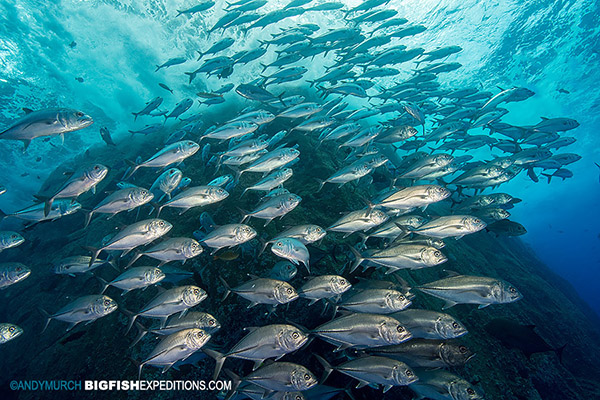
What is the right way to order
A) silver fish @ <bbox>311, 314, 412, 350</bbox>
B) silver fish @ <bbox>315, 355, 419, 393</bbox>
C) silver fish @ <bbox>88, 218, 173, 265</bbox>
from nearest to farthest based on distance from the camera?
silver fish @ <bbox>315, 355, 419, 393</bbox> → silver fish @ <bbox>311, 314, 412, 350</bbox> → silver fish @ <bbox>88, 218, 173, 265</bbox>

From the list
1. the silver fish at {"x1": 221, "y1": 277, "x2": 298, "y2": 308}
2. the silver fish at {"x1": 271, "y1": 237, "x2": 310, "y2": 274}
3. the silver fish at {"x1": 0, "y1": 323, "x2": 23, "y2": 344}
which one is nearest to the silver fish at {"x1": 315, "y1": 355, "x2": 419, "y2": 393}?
the silver fish at {"x1": 221, "y1": 277, "x2": 298, "y2": 308}

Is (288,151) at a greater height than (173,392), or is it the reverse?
(288,151)

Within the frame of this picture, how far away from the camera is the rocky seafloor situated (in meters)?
3.81

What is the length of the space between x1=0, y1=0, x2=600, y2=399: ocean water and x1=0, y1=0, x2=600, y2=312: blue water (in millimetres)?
131

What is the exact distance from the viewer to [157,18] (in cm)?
2044

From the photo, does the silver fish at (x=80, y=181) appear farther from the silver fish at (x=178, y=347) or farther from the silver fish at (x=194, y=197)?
the silver fish at (x=178, y=347)

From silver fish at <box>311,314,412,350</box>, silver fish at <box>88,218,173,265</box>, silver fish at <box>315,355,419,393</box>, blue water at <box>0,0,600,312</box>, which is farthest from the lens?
blue water at <box>0,0,600,312</box>

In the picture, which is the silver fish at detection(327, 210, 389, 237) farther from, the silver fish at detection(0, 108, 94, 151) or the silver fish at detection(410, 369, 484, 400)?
the silver fish at detection(0, 108, 94, 151)

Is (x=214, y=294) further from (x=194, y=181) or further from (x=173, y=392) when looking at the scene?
(x=194, y=181)

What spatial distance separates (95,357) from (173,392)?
1960 millimetres

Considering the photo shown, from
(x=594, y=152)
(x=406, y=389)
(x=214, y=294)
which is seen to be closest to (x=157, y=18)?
(x=214, y=294)

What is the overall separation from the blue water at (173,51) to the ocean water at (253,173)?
131mm

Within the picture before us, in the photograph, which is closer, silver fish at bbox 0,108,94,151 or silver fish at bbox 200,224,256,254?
silver fish at bbox 0,108,94,151

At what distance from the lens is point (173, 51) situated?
2389cm
